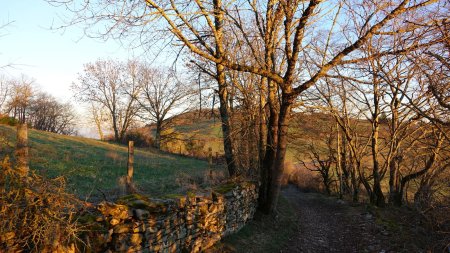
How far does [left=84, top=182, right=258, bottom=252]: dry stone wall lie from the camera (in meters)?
4.45

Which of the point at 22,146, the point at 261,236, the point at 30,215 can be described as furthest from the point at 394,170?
the point at 30,215

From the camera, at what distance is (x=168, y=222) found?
18.7 feet

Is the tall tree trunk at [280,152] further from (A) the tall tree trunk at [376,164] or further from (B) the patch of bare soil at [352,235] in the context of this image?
(A) the tall tree trunk at [376,164]

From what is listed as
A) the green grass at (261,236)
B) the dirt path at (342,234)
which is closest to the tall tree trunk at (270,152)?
the green grass at (261,236)

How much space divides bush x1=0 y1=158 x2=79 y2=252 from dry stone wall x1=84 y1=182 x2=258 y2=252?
0.65m

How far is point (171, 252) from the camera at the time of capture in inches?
226

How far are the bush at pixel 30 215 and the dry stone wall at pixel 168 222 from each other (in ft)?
2.14

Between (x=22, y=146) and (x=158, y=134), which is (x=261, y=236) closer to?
(x=22, y=146)

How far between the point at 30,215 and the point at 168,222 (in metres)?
2.61

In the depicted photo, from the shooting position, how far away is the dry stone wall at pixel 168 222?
4.45 metres

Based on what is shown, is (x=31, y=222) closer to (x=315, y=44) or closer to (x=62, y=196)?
(x=62, y=196)

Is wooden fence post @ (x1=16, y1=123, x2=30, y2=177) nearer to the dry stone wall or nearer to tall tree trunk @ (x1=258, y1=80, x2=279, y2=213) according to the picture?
the dry stone wall

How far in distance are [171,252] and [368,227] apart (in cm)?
638

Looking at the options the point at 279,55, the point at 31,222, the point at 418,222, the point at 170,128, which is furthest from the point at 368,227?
the point at 170,128
